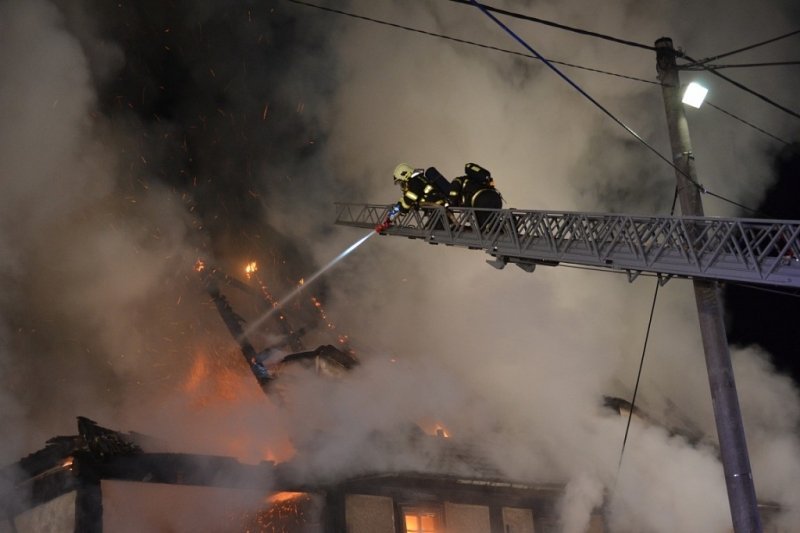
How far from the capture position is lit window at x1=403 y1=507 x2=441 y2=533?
1089cm

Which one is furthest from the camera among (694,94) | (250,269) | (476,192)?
(250,269)

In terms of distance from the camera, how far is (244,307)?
23.5 metres

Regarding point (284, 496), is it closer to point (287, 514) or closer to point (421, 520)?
point (287, 514)

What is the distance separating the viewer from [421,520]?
36.2 ft

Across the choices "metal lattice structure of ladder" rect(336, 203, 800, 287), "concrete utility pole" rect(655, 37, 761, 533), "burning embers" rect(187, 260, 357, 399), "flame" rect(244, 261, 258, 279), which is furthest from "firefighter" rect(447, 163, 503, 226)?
"flame" rect(244, 261, 258, 279)

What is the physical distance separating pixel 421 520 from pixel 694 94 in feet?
25.6

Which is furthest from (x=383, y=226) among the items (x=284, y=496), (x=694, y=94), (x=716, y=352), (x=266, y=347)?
(x=266, y=347)

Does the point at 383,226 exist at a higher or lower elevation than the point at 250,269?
lower

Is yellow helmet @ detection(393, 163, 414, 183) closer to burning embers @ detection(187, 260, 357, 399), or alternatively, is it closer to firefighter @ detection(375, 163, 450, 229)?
firefighter @ detection(375, 163, 450, 229)

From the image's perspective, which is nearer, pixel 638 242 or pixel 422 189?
pixel 638 242

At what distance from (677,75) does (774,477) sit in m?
11.7

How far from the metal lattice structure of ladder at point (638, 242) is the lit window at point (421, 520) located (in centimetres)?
457

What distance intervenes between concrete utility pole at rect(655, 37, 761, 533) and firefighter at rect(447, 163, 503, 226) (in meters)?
2.61

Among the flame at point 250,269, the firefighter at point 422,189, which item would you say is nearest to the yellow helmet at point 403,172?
the firefighter at point 422,189
